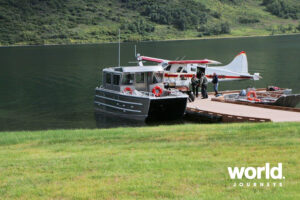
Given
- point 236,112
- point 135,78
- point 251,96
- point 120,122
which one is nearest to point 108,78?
point 135,78

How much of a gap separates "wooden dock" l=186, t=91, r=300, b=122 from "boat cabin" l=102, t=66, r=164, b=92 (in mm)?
2638

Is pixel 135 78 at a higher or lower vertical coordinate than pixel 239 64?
lower

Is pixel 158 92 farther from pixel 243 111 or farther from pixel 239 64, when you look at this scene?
pixel 239 64

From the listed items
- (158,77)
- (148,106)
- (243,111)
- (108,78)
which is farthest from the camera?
(108,78)

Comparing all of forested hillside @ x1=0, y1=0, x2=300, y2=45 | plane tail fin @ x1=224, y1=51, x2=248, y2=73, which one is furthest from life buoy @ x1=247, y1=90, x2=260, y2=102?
forested hillside @ x1=0, y1=0, x2=300, y2=45

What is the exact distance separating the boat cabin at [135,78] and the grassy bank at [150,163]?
13.4 meters

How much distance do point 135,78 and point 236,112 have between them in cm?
692

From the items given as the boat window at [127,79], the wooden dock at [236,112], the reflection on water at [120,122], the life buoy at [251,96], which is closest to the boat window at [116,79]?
the boat window at [127,79]

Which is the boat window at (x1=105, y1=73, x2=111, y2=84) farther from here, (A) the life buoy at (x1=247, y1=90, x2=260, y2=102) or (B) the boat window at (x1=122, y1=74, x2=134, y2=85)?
(A) the life buoy at (x1=247, y1=90, x2=260, y2=102)

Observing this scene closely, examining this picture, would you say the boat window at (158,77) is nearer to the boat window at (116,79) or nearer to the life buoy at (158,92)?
the life buoy at (158,92)

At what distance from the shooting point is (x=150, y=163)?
10.2 m

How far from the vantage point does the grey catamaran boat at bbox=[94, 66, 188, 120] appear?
26.3 m

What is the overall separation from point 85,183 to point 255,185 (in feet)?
10.3

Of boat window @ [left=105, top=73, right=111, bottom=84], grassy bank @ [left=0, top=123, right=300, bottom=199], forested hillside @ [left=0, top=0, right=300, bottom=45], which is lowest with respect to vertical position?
forested hillside @ [left=0, top=0, right=300, bottom=45]
